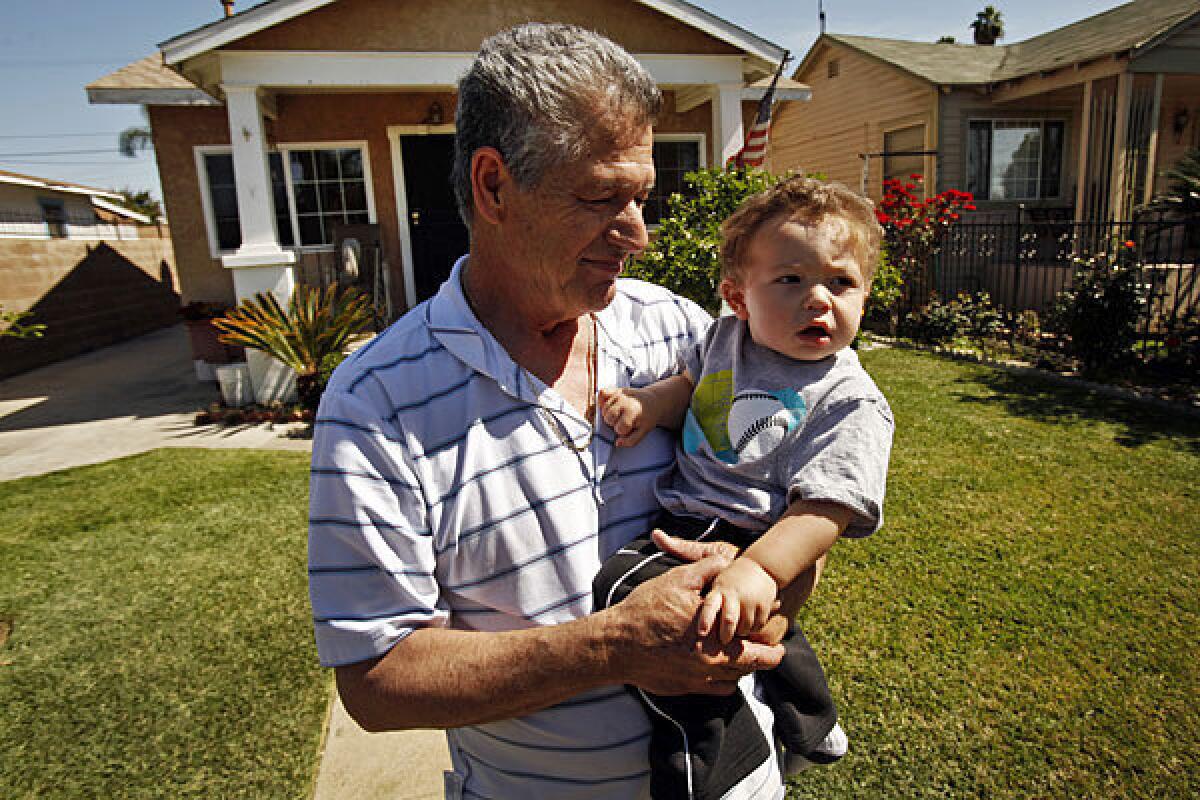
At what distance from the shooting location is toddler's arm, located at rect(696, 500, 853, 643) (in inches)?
47.2

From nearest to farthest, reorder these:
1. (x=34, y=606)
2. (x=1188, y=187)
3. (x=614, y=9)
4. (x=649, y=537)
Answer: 1. (x=649, y=537)
2. (x=34, y=606)
3. (x=614, y=9)
4. (x=1188, y=187)

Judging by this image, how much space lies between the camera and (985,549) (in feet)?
14.2

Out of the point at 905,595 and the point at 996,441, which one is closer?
the point at 905,595

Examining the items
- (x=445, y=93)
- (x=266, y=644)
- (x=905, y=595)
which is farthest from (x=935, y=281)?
(x=266, y=644)

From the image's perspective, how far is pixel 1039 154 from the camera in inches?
588

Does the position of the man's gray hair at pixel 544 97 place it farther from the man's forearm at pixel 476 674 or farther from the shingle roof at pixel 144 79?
the shingle roof at pixel 144 79

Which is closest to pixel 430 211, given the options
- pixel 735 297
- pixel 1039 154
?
pixel 735 297

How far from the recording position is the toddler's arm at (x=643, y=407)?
1490mm

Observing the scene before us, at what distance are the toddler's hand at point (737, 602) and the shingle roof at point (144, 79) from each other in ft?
32.9

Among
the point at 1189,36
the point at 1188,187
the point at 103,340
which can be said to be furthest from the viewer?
the point at 103,340

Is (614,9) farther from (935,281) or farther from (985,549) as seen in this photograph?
(985,549)

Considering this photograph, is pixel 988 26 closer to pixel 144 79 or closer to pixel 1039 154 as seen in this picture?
pixel 1039 154

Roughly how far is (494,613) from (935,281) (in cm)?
1262

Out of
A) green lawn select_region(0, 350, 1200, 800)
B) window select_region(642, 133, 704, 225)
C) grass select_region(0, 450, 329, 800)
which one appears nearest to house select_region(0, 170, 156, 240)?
window select_region(642, 133, 704, 225)
